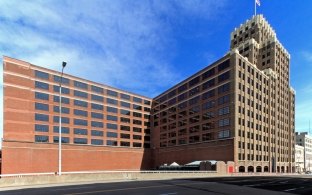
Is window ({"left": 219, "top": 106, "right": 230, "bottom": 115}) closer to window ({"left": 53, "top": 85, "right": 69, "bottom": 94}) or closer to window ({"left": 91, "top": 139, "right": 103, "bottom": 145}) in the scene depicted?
window ({"left": 91, "top": 139, "right": 103, "bottom": 145})

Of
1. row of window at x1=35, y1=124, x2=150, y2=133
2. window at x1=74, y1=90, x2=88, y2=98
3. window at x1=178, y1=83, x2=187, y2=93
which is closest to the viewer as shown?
row of window at x1=35, y1=124, x2=150, y2=133

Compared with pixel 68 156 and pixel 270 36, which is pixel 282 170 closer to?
pixel 270 36

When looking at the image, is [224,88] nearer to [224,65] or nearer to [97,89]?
[224,65]

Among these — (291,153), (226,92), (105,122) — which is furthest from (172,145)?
(291,153)

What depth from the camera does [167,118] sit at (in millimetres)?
103938

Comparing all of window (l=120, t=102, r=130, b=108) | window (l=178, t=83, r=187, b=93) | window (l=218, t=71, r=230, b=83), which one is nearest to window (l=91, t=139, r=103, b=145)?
window (l=120, t=102, r=130, b=108)

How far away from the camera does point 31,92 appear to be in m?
77.1

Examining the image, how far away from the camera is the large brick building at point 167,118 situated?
237ft

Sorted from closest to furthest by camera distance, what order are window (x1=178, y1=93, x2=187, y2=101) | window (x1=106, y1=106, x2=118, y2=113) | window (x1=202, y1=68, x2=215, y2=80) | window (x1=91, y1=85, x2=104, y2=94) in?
window (x1=202, y1=68, x2=215, y2=80)
window (x1=178, y1=93, x2=187, y2=101)
window (x1=91, y1=85, x2=104, y2=94)
window (x1=106, y1=106, x2=118, y2=113)

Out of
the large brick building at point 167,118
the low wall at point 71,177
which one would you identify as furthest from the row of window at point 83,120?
the low wall at point 71,177

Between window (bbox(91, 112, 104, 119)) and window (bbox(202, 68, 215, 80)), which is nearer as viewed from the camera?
A: window (bbox(202, 68, 215, 80))

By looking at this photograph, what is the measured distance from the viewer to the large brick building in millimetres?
72250

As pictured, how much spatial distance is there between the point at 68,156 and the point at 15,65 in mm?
29101

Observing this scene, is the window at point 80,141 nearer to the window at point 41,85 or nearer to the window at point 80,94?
the window at point 80,94
